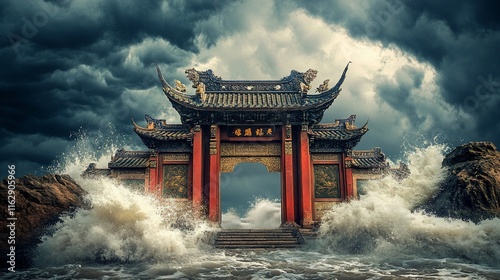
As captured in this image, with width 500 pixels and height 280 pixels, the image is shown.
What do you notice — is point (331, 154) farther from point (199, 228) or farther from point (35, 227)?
point (35, 227)

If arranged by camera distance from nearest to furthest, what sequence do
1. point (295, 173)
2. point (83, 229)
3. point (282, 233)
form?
1. point (83, 229)
2. point (282, 233)
3. point (295, 173)

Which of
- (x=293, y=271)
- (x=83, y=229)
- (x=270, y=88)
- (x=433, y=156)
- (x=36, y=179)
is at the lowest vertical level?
(x=293, y=271)

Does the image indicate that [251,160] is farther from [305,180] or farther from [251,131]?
[305,180]

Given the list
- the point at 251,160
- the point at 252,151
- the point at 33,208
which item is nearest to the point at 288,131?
A: the point at 252,151

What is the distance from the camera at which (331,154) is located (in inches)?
683

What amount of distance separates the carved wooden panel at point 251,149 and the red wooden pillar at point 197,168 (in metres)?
1.25

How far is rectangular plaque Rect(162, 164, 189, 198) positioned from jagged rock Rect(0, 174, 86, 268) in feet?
17.7

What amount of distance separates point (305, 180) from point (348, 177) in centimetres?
257

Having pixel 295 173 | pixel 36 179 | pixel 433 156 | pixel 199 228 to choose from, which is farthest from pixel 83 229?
pixel 433 156

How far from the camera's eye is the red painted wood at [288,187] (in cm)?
1552

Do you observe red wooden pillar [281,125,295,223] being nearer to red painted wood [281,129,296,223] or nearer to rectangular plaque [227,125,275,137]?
red painted wood [281,129,296,223]

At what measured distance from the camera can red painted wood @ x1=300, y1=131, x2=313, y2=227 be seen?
15.5 m

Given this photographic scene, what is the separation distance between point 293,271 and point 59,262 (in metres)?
6.09

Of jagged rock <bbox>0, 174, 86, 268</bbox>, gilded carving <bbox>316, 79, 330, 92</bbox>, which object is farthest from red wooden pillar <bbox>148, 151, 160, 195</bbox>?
gilded carving <bbox>316, 79, 330, 92</bbox>
